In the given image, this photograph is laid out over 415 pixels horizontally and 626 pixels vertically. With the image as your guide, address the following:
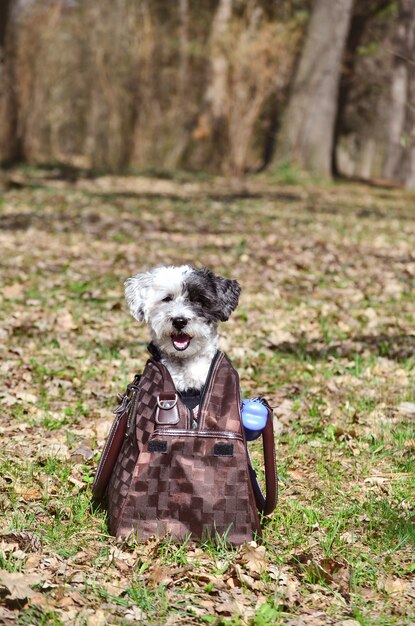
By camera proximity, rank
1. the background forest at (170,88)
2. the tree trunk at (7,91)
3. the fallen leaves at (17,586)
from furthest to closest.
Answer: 1. the background forest at (170,88)
2. the tree trunk at (7,91)
3. the fallen leaves at (17,586)

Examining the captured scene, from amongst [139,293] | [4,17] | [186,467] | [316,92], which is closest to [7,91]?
[4,17]

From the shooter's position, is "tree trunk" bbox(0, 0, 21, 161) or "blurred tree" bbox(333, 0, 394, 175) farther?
"blurred tree" bbox(333, 0, 394, 175)

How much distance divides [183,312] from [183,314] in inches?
0.6

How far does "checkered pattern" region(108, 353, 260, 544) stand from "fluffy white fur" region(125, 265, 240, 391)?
10 cm

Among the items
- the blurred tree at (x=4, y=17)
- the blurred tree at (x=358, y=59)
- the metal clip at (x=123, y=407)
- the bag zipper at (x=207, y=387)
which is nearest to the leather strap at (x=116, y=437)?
the metal clip at (x=123, y=407)

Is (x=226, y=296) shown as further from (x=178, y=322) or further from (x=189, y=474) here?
(x=189, y=474)

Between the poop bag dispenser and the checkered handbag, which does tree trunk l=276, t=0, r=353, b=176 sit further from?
the checkered handbag

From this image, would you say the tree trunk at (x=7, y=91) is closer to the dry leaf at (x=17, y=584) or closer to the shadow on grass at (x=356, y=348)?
the shadow on grass at (x=356, y=348)

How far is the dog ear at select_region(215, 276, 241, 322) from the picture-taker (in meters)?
3.84

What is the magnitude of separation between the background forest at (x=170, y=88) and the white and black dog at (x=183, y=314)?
1836 centimetres

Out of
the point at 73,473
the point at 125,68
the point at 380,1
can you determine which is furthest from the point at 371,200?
the point at 73,473

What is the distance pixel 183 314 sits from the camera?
11.9ft

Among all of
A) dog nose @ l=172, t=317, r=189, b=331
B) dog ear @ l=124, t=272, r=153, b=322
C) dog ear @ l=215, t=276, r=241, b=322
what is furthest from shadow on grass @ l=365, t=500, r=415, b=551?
dog ear @ l=124, t=272, r=153, b=322

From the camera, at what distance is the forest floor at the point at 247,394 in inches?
133
